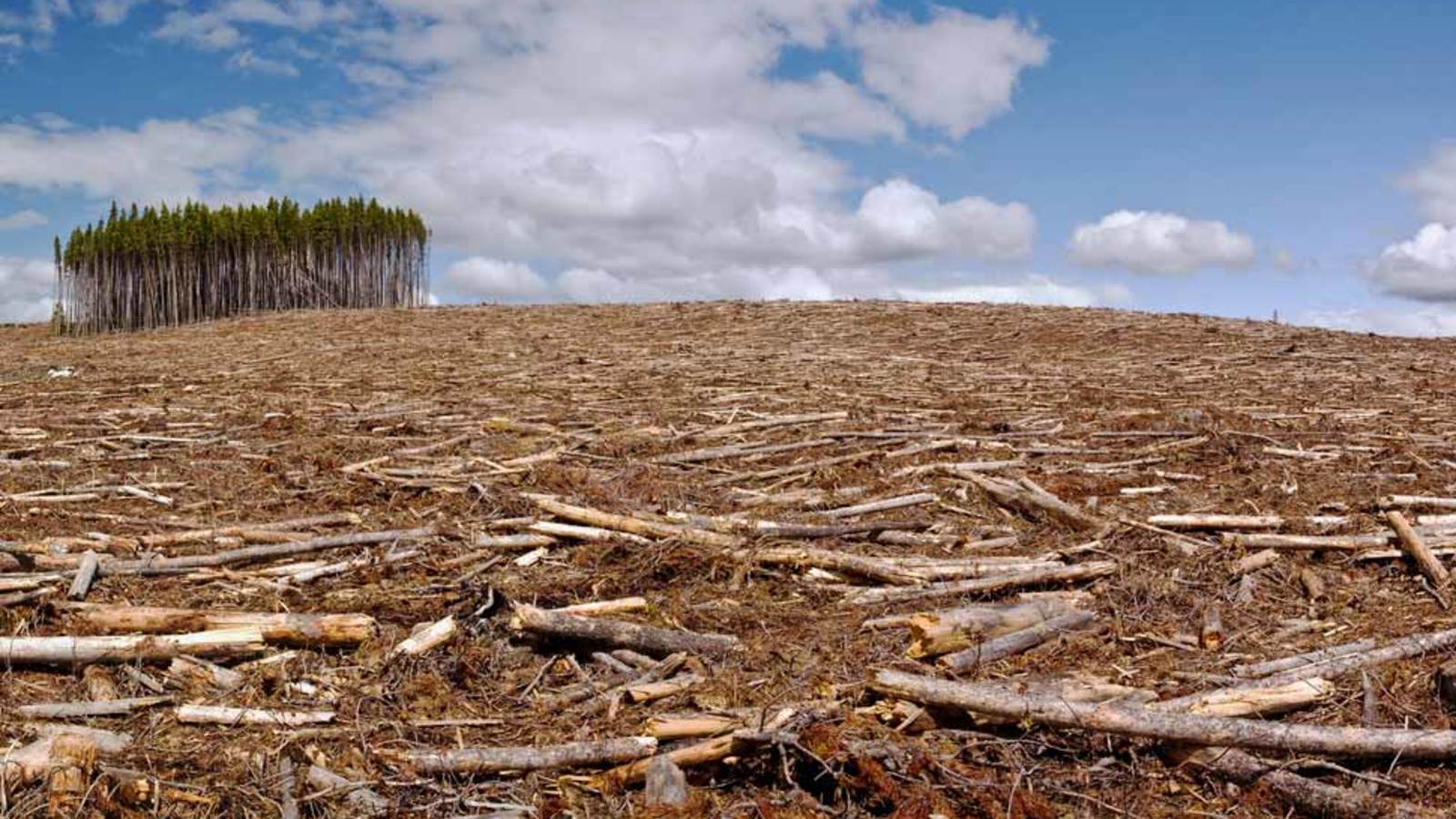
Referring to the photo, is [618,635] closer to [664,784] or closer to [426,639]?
[426,639]

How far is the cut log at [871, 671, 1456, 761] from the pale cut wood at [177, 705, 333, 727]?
243 centimetres

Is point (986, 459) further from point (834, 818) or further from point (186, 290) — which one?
point (186, 290)

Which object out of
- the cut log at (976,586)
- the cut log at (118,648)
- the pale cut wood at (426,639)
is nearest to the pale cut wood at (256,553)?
the cut log at (118,648)

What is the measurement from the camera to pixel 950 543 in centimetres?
635

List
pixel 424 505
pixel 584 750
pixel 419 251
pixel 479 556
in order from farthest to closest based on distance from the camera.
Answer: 1. pixel 419 251
2. pixel 424 505
3. pixel 479 556
4. pixel 584 750

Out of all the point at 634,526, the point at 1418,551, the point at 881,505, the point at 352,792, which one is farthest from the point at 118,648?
the point at 1418,551

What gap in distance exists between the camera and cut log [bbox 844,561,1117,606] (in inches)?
214

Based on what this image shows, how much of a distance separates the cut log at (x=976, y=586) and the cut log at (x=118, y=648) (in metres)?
2.89

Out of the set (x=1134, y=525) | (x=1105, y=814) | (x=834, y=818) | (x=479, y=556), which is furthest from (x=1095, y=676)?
(x=479, y=556)

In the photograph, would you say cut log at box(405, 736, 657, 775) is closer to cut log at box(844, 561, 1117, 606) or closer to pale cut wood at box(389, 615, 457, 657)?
pale cut wood at box(389, 615, 457, 657)

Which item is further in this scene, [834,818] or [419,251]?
[419,251]

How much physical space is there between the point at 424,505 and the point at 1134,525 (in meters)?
4.49

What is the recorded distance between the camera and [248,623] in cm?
498

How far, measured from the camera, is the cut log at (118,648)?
4719 millimetres
